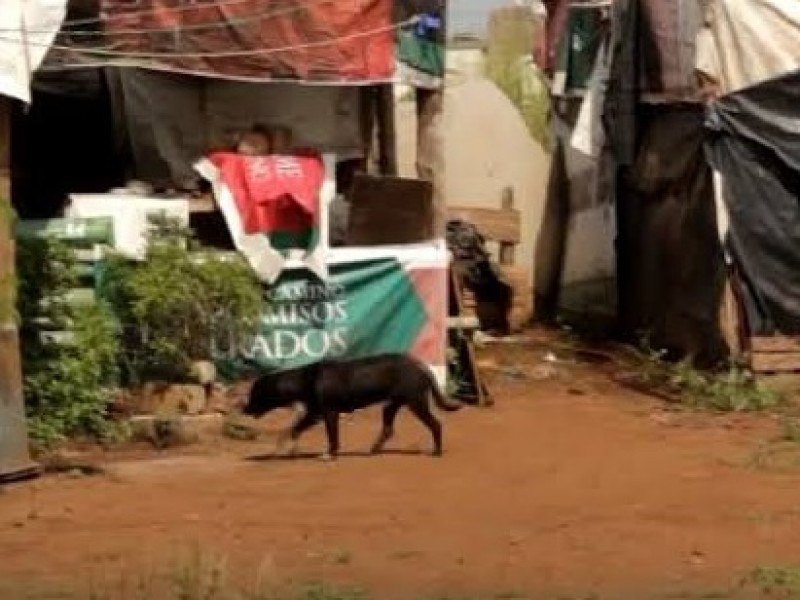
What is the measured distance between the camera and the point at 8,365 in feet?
34.2

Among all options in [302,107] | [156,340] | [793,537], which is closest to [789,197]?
[302,107]

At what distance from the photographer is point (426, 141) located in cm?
1491

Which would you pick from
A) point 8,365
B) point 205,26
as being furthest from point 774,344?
point 8,365

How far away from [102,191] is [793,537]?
8.14 metres

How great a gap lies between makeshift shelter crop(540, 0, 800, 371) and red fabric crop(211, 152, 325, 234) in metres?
3.16

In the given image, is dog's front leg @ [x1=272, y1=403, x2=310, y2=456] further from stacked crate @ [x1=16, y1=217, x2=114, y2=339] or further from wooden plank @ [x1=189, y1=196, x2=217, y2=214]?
wooden plank @ [x1=189, y1=196, x2=217, y2=214]

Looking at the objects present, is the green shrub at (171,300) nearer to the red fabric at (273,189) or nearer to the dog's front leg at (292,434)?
the red fabric at (273,189)

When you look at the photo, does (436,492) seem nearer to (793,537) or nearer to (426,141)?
(793,537)

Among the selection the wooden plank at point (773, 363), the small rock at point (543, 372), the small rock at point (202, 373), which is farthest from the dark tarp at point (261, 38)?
the wooden plank at point (773, 363)

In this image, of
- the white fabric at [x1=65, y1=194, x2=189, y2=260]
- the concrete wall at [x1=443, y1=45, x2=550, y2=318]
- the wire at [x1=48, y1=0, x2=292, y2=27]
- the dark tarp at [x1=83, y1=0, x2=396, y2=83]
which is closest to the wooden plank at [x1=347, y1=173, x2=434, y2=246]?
the dark tarp at [x1=83, y1=0, x2=396, y2=83]

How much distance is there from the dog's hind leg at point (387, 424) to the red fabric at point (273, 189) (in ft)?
8.16

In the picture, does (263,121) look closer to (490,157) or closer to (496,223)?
(496,223)

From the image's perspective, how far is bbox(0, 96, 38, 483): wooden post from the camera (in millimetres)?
10297

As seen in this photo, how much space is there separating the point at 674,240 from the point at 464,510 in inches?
269
